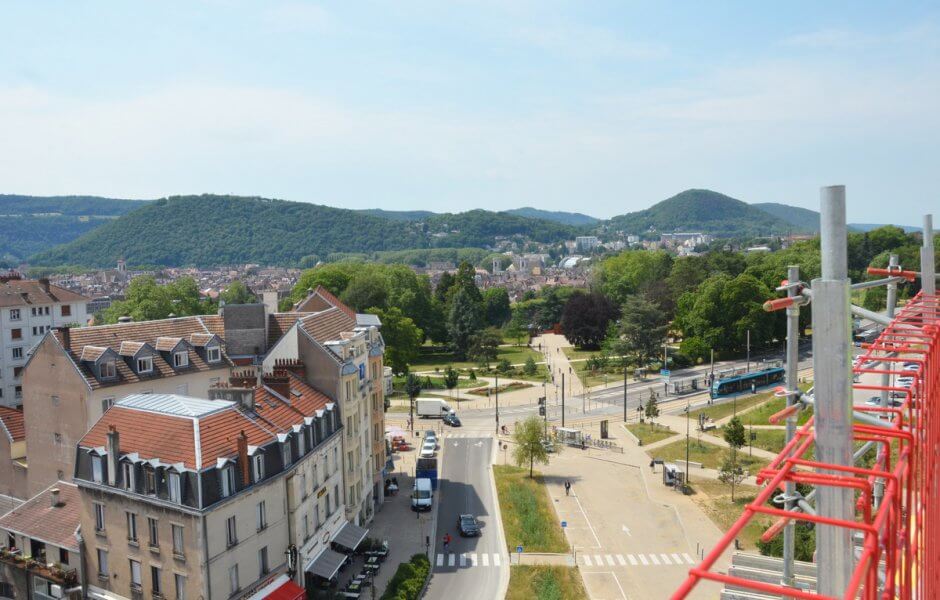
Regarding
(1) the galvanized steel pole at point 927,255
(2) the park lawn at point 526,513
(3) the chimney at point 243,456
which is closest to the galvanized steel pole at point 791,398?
(1) the galvanized steel pole at point 927,255

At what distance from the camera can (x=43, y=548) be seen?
30781 mm

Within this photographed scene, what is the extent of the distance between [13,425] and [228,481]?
18211 millimetres

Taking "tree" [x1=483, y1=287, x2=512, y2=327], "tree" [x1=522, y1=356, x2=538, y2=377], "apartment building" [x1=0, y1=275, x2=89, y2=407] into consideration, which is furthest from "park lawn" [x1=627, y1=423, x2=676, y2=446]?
"tree" [x1=483, y1=287, x2=512, y2=327]

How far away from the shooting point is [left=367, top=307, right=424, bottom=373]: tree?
81250 mm

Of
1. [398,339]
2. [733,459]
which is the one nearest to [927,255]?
[733,459]

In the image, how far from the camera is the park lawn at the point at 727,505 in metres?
38.8

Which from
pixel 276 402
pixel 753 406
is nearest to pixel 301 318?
pixel 276 402

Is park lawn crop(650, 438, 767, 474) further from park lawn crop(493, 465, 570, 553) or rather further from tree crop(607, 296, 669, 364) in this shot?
tree crop(607, 296, 669, 364)

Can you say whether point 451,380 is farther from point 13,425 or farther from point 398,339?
point 13,425

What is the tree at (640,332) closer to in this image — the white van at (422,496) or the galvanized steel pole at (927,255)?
the white van at (422,496)

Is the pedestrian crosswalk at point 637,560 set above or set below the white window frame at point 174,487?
below

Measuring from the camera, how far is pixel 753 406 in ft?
206

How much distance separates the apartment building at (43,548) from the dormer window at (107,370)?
518 cm

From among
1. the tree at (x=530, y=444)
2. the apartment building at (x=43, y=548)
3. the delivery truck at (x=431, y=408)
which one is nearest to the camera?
the apartment building at (x=43, y=548)
